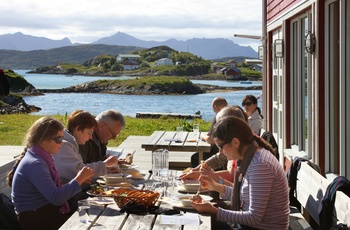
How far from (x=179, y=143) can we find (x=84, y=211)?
473cm

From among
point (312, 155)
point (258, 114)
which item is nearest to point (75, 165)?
point (312, 155)

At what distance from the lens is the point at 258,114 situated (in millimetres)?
9180

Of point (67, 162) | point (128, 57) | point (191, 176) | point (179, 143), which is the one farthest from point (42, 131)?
point (128, 57)

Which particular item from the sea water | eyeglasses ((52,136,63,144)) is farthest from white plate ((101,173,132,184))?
the sea water

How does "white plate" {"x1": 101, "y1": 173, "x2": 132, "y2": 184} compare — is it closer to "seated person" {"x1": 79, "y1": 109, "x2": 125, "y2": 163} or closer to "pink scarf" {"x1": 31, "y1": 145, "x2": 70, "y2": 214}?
"pink scarf" {"x1": 31, "y1": 145, "x2": 70, "y2": 214}

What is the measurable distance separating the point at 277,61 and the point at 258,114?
3.95 feet

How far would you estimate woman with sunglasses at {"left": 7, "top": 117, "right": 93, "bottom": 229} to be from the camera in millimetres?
4059

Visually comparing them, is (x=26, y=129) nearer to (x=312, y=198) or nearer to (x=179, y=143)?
(x=179, y=143)

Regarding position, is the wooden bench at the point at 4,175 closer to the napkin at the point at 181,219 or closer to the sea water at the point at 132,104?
the napkin at the point at 181,219

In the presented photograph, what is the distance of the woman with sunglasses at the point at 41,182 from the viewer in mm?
4059

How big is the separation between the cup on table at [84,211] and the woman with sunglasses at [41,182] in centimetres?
50

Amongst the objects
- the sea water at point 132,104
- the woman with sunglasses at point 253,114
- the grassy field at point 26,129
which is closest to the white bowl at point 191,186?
the woman with sunglasses at point 253,114

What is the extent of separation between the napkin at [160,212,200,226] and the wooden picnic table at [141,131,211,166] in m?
4.36

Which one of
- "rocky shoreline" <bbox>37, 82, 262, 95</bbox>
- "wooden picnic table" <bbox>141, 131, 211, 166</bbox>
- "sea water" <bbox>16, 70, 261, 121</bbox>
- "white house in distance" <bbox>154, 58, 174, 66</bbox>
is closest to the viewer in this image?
"wooden picnic table" <bbox>141, 131, 211, 166</bbox>
